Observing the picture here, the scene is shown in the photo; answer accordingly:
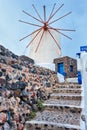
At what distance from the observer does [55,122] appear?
4.00 meters

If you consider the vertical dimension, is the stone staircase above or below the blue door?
below

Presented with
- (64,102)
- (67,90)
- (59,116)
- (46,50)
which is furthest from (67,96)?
(46,50)

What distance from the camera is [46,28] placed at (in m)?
16.1

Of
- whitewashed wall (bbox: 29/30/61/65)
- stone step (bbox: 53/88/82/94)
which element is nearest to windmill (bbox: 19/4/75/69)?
whitewashed wall (bbox: 29/30/61/65)

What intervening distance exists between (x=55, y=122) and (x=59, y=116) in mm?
363

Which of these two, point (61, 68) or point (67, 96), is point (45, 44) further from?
point (67, 96)

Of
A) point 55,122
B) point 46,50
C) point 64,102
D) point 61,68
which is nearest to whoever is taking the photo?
point 55,122

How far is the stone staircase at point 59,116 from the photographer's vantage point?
3877mm

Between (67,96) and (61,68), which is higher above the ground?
(61,68)

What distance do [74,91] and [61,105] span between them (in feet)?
4.22

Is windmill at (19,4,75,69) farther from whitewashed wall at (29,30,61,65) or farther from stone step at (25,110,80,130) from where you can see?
stone step at (25,110,80,130)

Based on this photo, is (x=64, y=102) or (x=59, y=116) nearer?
(x=59, y=116)

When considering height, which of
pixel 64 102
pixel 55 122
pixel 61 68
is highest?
pixel 61 68

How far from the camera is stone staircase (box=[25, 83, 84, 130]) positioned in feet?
12.7
